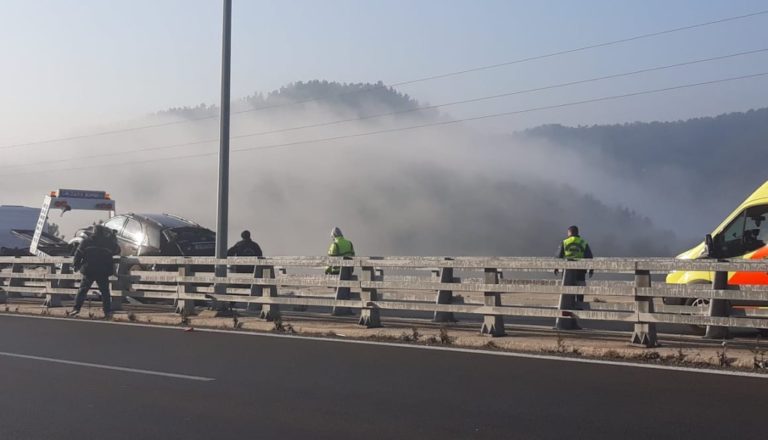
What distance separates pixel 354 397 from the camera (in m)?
7.94

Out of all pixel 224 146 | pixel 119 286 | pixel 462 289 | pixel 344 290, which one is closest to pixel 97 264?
pixel 119 286

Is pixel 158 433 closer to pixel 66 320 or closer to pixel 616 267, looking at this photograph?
pixel 616 267

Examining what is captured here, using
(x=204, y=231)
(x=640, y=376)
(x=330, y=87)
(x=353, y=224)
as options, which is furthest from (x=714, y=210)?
(x=640, y=376)

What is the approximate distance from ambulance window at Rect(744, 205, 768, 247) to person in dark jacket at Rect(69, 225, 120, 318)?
11365 millimetres

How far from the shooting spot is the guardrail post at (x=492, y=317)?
1169 centimetres

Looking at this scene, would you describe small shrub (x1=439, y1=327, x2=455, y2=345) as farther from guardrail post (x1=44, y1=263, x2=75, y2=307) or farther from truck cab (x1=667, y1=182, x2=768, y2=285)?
guardrail post (x1=44, y1=263, x2=75, y2=307)

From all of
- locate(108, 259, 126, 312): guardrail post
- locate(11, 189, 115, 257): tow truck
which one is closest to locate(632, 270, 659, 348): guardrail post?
locate(108, 259, 126, 312): guardrail post

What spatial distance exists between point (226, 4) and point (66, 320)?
276 inches

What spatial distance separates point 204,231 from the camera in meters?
20.8

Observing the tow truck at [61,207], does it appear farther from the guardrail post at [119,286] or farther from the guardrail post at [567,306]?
the guardrail post at [567,306]

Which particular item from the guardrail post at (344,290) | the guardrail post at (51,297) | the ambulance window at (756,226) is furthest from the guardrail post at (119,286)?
the ambulance window at (756,226)

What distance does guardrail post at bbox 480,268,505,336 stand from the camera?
38.3 ft

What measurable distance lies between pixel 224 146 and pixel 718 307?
9.90 meters

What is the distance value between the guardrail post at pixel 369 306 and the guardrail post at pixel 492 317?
1.99 meters
